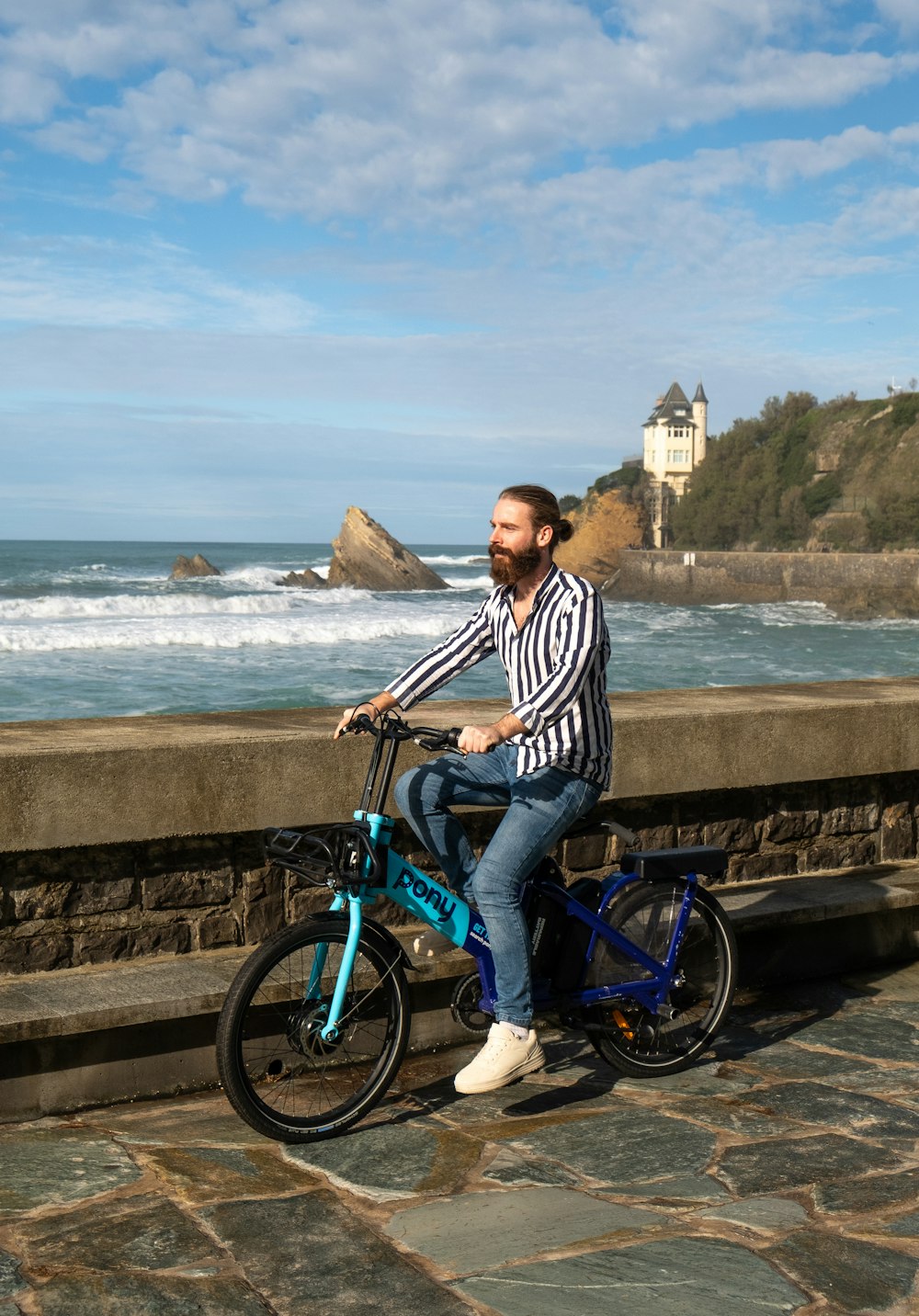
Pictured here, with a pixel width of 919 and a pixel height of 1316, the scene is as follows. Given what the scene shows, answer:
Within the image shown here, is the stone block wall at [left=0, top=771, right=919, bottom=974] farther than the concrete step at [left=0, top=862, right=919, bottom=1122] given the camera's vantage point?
Yes

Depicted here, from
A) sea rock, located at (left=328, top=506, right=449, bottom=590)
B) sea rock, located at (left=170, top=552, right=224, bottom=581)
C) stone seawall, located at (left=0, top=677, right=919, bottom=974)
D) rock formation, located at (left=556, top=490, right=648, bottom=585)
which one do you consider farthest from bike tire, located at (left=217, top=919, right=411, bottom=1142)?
rock formation, located at (left=556, top=490, right=648, bottom=585)

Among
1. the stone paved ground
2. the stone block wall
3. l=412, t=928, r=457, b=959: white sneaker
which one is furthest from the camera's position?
the stone block wall

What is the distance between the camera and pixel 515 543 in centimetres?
397

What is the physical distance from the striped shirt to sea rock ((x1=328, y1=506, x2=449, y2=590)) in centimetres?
7851

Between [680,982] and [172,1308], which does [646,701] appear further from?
[172,1308]

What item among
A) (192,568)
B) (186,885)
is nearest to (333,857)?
(186,885)

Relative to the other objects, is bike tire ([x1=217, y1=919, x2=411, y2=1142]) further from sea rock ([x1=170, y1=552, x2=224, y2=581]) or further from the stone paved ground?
sea rock ([x1=170, y1=552, x2=224, y2=581])

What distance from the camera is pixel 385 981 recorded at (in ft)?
12.8

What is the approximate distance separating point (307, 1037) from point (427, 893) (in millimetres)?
506

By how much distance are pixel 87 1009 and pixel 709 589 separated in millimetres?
83137

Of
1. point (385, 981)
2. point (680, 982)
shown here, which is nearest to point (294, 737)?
point (385, 981)

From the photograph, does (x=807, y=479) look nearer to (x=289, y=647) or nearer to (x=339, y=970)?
(x=289, y=647)

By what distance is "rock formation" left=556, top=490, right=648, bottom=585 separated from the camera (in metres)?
95.2

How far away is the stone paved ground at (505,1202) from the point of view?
2.82 m
